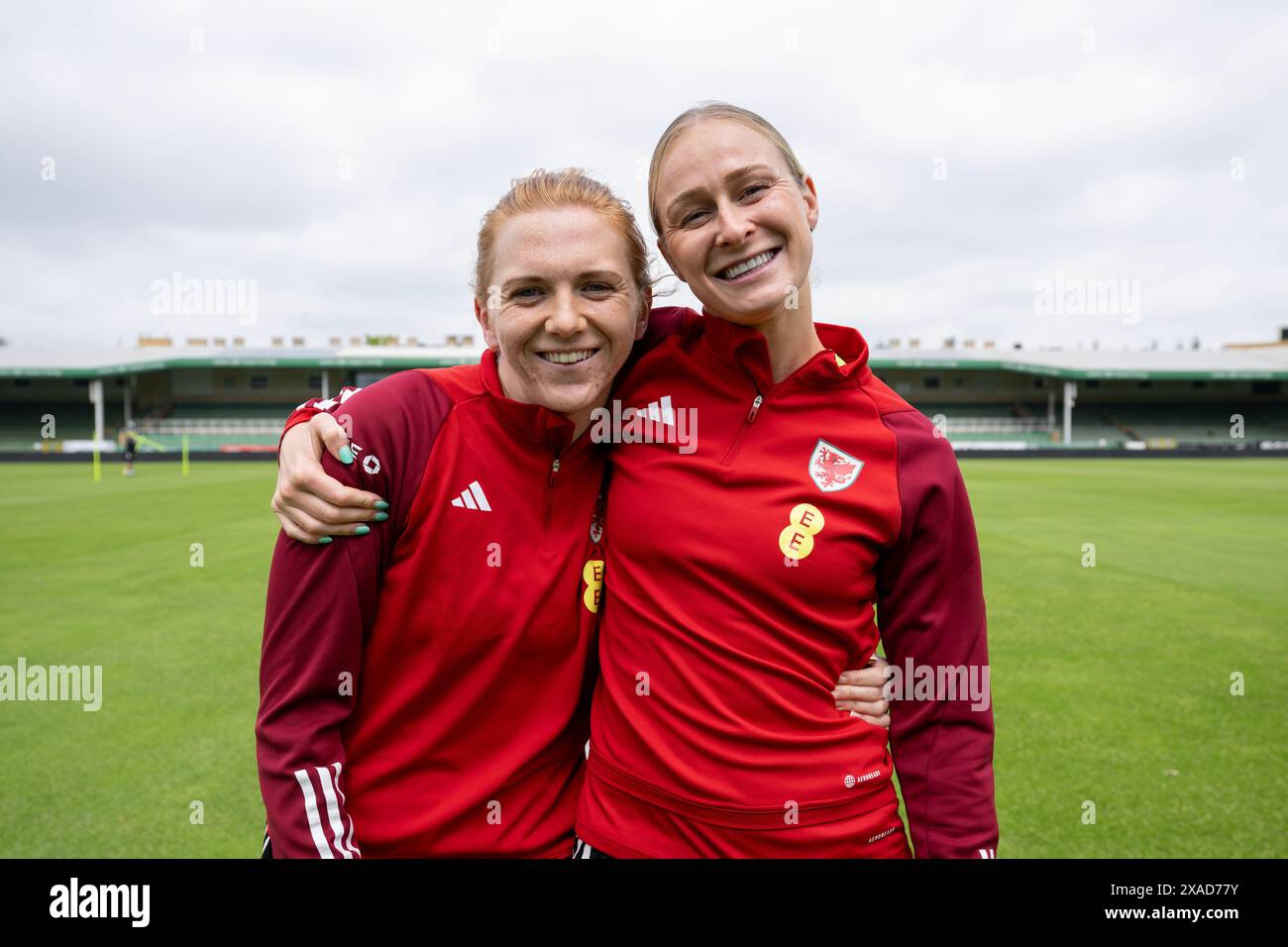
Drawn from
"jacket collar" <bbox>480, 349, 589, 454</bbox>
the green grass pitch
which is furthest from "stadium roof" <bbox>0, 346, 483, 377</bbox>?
"jacket collar" <bbox>480, 349, 589, 454</bbox>

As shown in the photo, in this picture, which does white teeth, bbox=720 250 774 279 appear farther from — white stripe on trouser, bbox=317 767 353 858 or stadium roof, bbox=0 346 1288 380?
stadium roof, bbox=0 346 1288 380

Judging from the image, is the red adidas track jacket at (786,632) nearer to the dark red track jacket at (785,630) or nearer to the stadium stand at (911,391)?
the dark red track jacket at (785,630)

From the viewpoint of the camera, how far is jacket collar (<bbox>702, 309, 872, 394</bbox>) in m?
2.07

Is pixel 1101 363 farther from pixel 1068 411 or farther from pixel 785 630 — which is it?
pixel 785 630

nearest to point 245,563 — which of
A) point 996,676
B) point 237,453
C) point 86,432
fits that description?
point 996,676

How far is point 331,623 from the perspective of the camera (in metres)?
1.80

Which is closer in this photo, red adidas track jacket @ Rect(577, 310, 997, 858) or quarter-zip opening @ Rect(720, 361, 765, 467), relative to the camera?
red adidas track jacket @ Rect(577, 310, 997, 858)

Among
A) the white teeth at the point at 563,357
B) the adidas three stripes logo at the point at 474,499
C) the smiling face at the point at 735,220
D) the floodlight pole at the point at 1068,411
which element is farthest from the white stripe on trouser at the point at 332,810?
the floodlight pole at the point at 1068,411

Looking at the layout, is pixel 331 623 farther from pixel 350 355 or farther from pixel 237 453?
pixel 350 355

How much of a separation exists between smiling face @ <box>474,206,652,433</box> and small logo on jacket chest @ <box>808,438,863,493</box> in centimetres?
56

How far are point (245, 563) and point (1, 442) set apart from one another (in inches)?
1840

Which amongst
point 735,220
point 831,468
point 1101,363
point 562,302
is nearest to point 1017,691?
point 831,468

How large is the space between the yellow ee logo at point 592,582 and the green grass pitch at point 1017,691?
2.28m

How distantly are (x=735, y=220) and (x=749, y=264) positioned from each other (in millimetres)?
123
